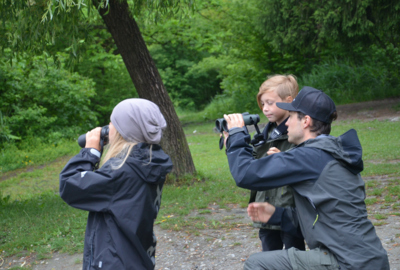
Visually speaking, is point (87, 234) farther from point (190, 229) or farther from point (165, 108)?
point (165, 108)

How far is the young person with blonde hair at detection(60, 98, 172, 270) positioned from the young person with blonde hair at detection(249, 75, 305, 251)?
79cm

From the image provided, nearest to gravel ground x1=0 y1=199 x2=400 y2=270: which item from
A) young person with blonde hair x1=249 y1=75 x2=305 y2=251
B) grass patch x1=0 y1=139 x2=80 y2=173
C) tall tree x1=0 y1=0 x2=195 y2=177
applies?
young person with blonde hair x1=249 y1=75 x2=305 y2=251

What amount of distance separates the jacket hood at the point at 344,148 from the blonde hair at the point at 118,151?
41.5 inches

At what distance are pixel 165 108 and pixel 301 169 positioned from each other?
549cm

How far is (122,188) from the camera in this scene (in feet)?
8.16

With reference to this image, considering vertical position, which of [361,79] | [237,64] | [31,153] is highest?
[237,64]

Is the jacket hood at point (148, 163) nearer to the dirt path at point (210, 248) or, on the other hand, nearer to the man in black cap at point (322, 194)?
the man in black cap at point (322, 194)

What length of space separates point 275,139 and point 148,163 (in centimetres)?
98

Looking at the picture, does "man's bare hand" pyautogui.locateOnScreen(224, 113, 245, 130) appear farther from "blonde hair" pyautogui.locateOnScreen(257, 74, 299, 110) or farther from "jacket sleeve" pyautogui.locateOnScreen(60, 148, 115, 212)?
"jacket sleeve" pyautogui.locateOnScreen(60, 148, 115, 212)

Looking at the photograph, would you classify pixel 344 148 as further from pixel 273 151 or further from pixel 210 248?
pixel 210 248

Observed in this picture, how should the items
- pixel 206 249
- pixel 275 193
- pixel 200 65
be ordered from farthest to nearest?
pixel 200 65
pixel 206 249
pixel 275 193

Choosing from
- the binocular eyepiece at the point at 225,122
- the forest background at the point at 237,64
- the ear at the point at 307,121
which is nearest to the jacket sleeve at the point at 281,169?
the ear at the point at 307,121

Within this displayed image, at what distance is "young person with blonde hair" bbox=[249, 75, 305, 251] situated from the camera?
294 centimetres

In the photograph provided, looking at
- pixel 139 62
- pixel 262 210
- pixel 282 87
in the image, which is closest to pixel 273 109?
pixel 282 87
